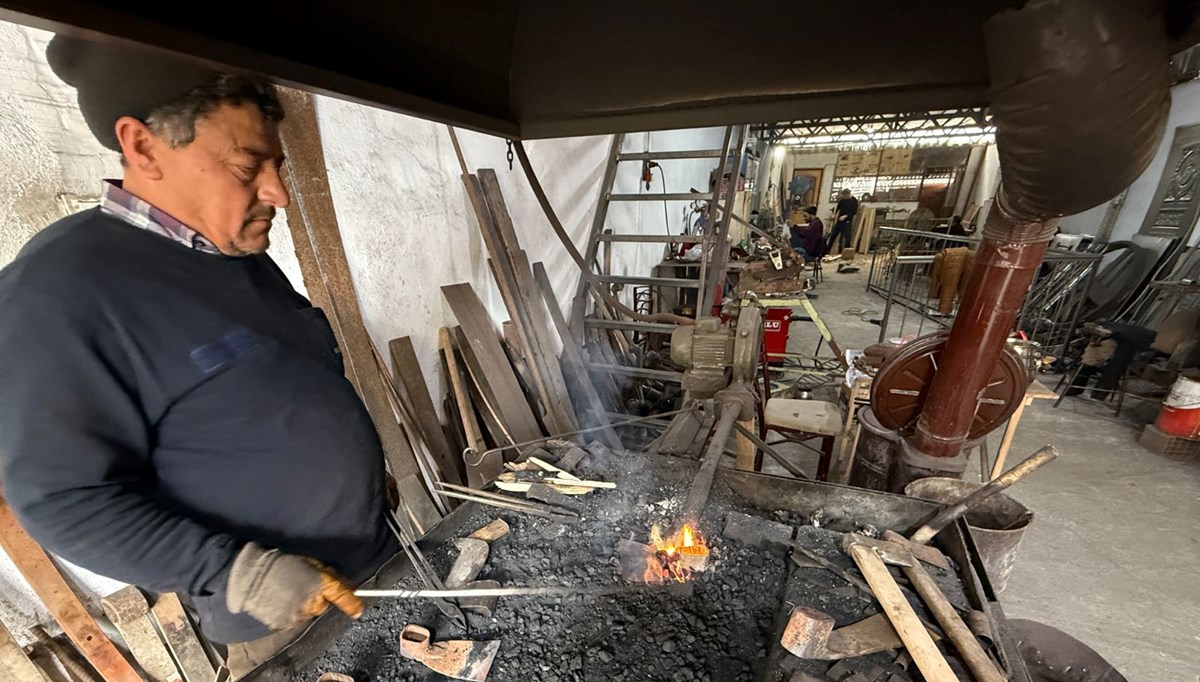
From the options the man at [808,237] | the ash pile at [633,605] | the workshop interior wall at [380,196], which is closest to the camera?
the ash pile at [633,605]

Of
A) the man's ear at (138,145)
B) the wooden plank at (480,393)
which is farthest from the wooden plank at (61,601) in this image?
the wooden plank at (480,393)

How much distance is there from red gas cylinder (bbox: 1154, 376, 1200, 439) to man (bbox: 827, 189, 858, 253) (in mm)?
10716

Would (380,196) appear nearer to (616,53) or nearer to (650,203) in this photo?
(616,53)

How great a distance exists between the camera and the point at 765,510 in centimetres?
179

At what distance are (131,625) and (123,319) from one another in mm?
1450

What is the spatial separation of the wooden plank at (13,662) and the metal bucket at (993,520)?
3.19 meters

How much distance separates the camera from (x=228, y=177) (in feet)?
3.16

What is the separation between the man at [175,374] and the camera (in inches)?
31.2

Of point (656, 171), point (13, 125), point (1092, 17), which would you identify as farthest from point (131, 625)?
point (656, 171)

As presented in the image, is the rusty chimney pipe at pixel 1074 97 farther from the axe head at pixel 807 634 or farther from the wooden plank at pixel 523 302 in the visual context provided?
the wooden plank at pixel 523 302

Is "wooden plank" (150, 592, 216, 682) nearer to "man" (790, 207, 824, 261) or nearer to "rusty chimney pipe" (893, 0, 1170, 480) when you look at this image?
"rusty chimney pipe" (893, 0, 1170, 480)

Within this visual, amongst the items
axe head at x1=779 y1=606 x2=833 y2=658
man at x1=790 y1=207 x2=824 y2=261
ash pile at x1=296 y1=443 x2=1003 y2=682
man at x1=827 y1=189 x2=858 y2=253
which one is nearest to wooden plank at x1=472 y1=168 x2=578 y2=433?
ash pile at x1=296 y1=443 x2=1003 y2=682

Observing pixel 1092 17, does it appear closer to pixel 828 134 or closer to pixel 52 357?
pixel 52 357

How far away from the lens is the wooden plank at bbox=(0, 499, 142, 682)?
130 centimetres
